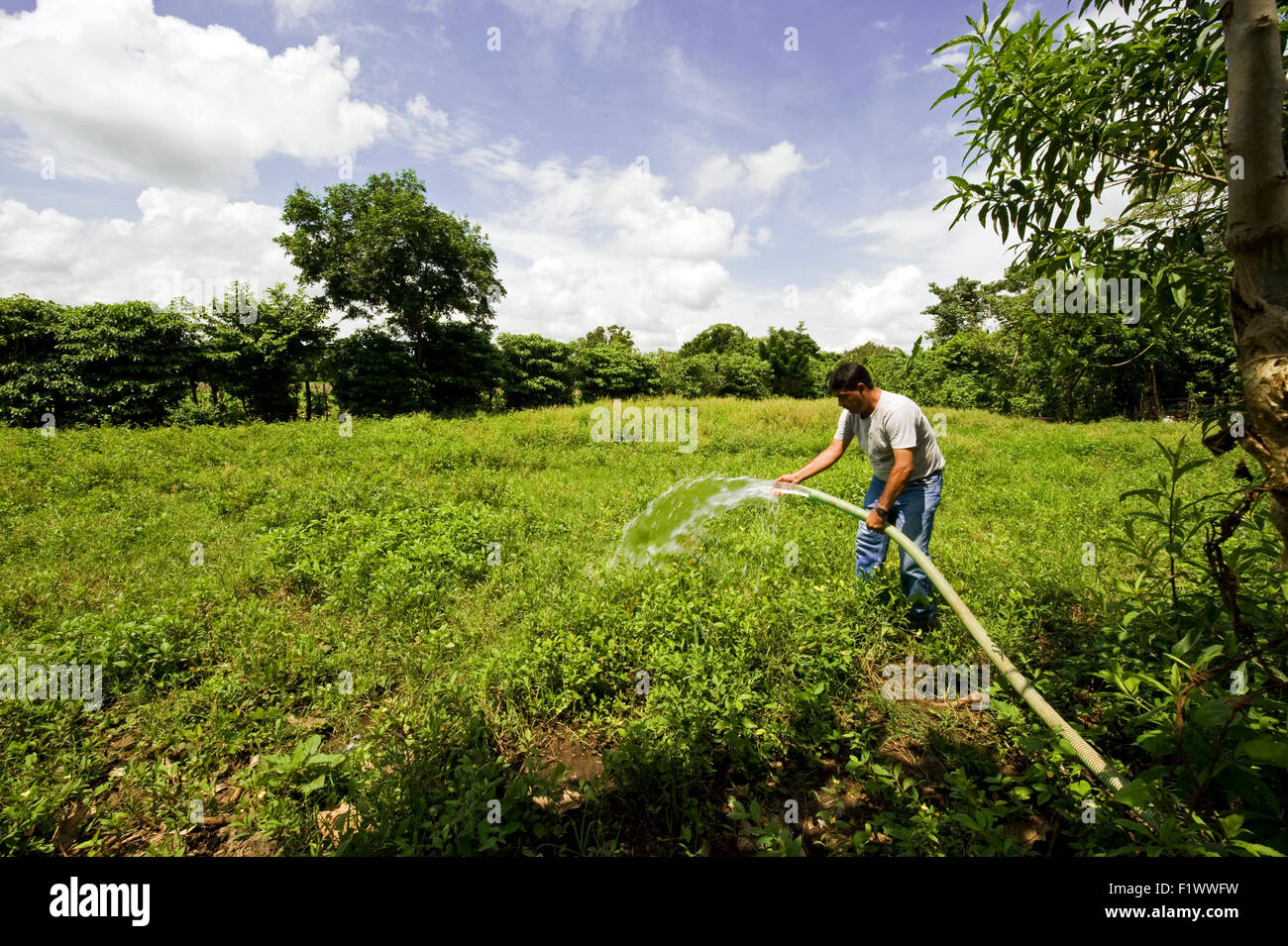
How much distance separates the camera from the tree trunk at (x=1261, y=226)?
142 cm

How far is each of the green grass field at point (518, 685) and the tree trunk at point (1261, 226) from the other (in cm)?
175

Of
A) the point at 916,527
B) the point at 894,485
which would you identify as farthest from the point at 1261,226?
the point at 916,527

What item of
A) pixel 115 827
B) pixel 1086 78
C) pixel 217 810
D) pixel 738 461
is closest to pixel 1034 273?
pixel 1086 78

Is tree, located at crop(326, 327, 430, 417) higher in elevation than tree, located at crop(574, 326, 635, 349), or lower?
lower

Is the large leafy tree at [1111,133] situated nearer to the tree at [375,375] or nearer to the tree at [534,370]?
the tree at [375,375]

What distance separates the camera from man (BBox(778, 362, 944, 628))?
4.26m

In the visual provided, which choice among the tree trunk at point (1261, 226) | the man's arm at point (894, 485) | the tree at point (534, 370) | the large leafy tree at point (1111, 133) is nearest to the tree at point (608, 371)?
the tree at point (534, 370)

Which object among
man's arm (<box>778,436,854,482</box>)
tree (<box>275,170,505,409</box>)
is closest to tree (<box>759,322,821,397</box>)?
tree (<box>275,170,505,409</box>)

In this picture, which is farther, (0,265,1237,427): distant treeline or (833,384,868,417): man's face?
(0,265,1237,427): distant treeline

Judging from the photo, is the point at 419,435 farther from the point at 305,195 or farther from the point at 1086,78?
the point at 305,195

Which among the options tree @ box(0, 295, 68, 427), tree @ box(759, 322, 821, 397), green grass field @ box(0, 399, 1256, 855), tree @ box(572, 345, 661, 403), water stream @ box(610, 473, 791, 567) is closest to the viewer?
green grass field @ box(0, 399, 1256, 855)

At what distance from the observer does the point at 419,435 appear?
45.7ft

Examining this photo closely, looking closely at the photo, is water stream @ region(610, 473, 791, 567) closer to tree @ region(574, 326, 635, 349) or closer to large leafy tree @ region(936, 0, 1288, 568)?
large leafy tree @ region(936, 0, 1288, 568)

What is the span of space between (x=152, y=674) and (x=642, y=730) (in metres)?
3.95
